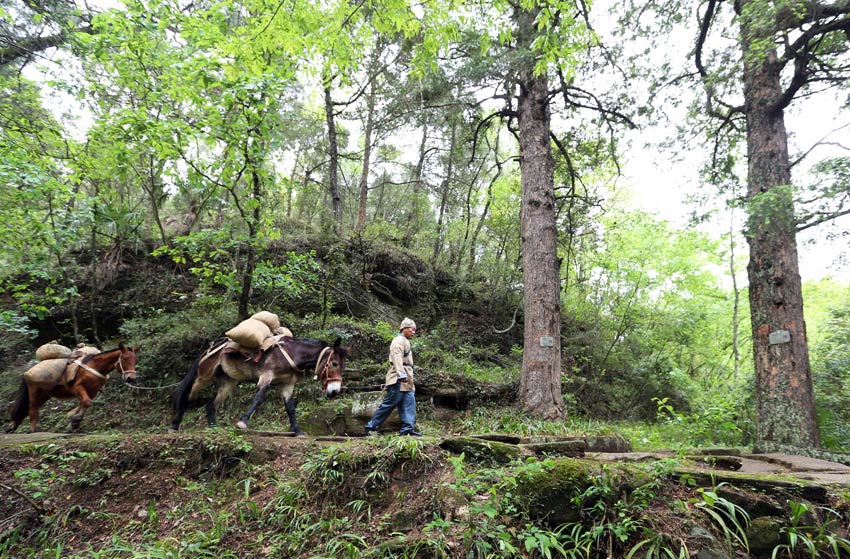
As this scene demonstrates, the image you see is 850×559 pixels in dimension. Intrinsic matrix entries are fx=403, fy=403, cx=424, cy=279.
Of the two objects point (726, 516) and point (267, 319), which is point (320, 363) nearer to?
point (267, 319)

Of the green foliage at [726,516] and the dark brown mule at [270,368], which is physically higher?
the dark brown mule at [270,368]

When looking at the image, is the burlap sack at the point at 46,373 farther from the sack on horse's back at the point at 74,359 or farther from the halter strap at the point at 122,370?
the halter strap at the point at 122,370

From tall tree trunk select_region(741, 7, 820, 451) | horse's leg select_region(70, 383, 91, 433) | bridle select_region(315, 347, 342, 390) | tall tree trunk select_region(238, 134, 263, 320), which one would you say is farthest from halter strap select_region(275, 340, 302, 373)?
tall tree trunk select_region(741, 7, 820, 451)

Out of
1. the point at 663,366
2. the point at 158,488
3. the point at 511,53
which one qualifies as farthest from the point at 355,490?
the point at 663,366

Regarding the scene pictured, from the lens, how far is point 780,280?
758 centimetres

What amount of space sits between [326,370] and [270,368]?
0.94 meters

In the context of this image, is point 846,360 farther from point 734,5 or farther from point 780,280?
point 734,5

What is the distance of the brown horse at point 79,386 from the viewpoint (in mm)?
6884

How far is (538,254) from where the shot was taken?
8.48m

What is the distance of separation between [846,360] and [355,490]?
11.1 m

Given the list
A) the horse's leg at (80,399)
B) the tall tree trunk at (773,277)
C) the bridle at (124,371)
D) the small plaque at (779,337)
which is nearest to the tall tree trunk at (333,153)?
the bridle at (124,371)

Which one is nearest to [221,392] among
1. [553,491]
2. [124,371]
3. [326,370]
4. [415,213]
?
[124,371]

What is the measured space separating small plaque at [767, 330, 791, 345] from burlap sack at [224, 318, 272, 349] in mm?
9142

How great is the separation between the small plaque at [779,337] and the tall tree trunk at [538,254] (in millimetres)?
3790
